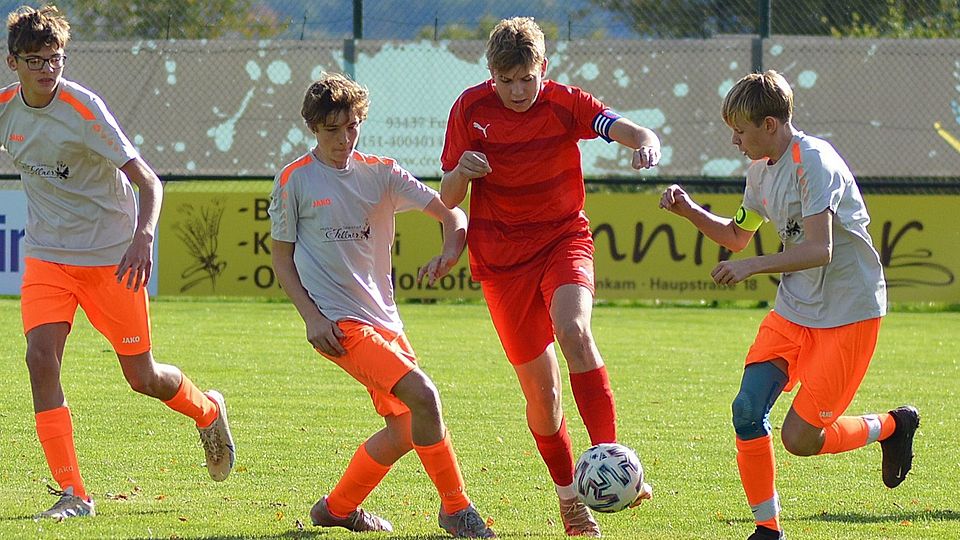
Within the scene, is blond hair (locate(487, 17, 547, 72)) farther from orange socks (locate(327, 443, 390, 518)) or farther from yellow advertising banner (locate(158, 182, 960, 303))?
yellow advertising banner (locate(158, 182, 960, 303))

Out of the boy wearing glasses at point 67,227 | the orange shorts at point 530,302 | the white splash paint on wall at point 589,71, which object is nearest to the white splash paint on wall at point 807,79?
the white splash paint on wall at point 589,71

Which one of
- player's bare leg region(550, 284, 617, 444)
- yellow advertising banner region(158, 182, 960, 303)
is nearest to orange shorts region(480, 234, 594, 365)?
player's bare leg region(550, 284, 617, 444)

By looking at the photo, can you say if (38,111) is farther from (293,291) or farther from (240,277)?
(240,277)

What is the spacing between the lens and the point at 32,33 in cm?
518

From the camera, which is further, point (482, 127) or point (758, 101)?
point (482, 127)

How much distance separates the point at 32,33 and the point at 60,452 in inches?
62.0

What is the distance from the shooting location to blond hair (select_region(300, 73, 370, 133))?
4.91 metres

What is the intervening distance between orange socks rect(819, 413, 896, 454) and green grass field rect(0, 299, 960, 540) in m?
0.28

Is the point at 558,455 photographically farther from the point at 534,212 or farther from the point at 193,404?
the point at 193,404

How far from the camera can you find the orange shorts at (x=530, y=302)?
5.28 metres

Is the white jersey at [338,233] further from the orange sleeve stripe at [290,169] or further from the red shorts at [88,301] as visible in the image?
the red shorts at [88,301]

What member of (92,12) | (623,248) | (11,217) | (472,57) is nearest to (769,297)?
(623,248)

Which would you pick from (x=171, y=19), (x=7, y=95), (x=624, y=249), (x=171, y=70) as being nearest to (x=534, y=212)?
(x=7, y=95)

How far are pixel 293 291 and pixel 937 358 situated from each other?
24.0 feet
